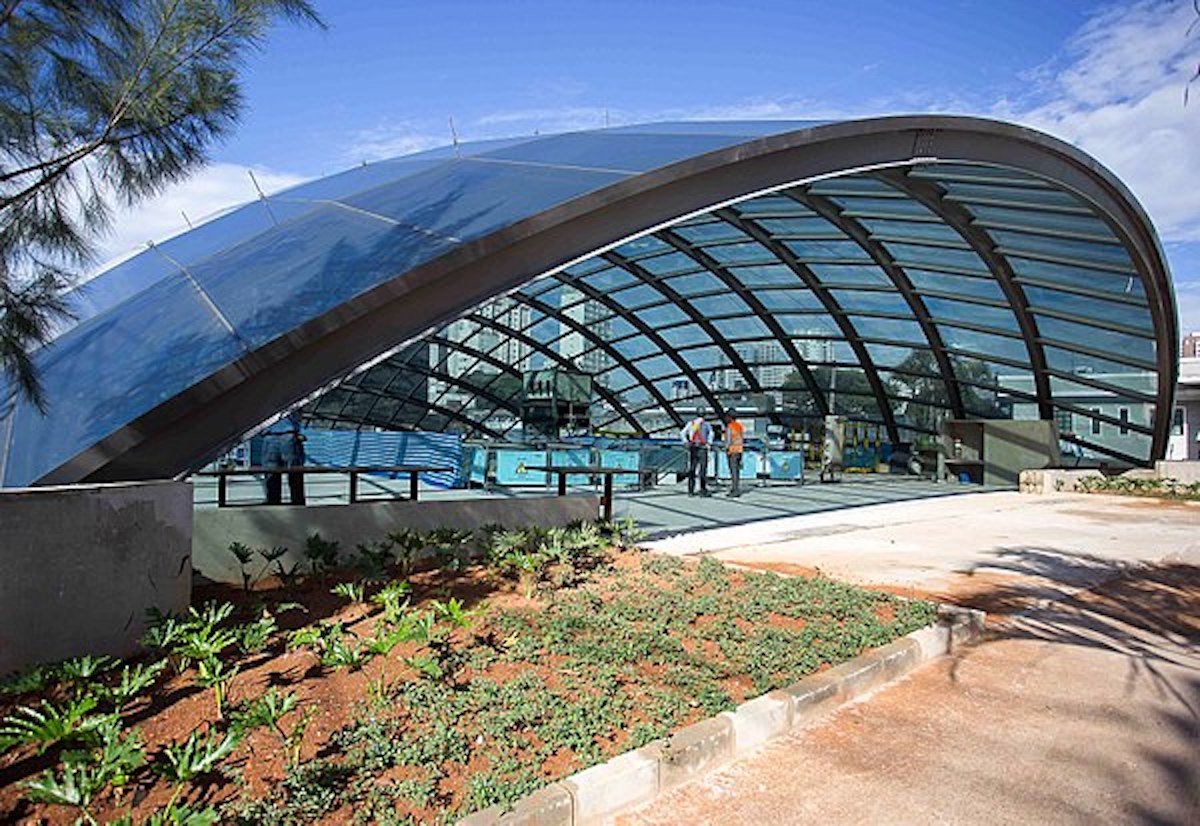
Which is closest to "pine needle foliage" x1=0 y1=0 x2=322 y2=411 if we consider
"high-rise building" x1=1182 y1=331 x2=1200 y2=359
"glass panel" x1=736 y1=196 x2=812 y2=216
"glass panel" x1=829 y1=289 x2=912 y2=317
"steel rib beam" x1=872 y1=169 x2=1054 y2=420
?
"steel rib beam" x1=872 y1=169 x2=1054 y2=420

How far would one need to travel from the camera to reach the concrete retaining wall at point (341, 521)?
6207 mm

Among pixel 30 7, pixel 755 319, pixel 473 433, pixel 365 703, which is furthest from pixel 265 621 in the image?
pixel 473 433

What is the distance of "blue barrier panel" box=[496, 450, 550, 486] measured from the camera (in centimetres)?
1605

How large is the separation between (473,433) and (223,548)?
3031cm

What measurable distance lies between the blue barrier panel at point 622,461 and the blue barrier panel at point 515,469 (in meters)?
1.77

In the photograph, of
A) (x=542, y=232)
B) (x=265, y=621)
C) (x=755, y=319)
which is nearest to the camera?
(x=265, y=621)

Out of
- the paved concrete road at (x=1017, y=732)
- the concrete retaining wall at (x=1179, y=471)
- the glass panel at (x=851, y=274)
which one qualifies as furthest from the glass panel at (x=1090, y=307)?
the paved concrete road at (x=1017, y=732)

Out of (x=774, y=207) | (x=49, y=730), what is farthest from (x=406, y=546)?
(x=774, y=207)

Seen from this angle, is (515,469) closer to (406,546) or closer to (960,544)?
(960,544)

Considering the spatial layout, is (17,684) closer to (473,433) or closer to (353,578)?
(353,578)

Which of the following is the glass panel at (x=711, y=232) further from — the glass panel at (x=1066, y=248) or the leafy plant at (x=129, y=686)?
the leafy plant at (x=129, y=686)

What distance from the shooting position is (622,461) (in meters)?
18.2

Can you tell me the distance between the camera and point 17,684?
12.3 feet

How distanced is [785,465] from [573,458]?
28.7 feet
